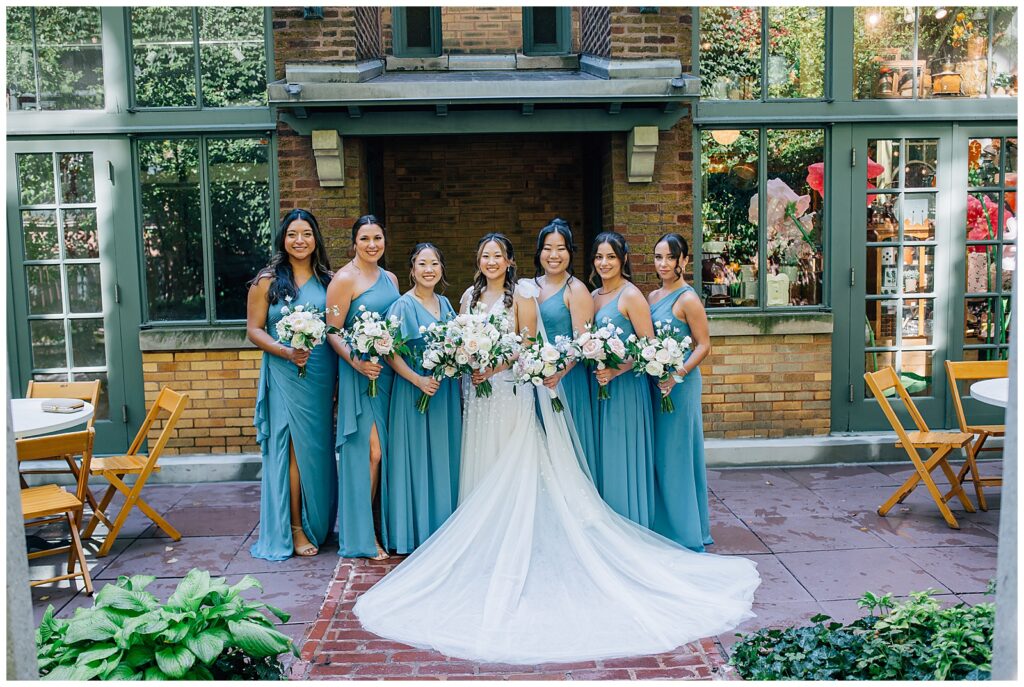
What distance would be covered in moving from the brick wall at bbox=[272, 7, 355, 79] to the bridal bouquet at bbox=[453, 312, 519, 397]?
10.3ft

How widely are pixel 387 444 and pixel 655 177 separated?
11.2 feet

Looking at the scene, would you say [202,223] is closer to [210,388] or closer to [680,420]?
[210,388]

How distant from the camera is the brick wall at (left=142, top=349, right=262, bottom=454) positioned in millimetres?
7551

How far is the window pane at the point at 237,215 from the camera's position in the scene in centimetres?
749

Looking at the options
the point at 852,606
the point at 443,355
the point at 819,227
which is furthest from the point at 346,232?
the point at 852,606

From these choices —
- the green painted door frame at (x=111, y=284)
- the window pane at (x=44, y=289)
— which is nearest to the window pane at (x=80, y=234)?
the green painted door frame at (x=111, y=284)

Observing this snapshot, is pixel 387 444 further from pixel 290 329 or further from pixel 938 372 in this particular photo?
pixel 938 372

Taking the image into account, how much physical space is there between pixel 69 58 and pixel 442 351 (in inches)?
183

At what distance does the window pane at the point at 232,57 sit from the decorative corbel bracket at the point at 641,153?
311cm

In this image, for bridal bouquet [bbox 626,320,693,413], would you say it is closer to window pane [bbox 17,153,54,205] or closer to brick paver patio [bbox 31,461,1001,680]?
brick paver patio [bbox 31,461,1001,680]

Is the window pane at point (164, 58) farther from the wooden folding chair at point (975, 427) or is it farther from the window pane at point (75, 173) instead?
the wooden folding chair at point (975, 427)

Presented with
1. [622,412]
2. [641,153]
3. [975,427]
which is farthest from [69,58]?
[975,427]

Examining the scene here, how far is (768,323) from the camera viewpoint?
25.3ft

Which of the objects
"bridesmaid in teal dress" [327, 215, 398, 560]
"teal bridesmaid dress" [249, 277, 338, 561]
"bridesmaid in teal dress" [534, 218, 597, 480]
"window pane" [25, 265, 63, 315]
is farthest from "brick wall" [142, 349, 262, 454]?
"bridesmaid in teal dress" [534, 218, 597, 480]
